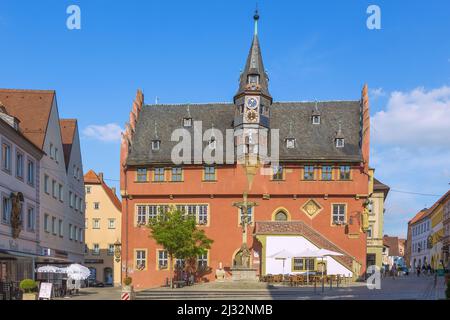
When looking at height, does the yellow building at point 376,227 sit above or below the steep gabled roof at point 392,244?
above

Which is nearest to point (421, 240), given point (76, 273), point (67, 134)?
point (67, 134)

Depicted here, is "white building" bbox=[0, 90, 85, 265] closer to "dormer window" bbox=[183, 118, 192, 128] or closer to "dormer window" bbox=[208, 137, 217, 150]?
"dormer window" bbox=[183, 118, 192, 128]

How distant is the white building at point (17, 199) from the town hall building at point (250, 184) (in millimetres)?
11537

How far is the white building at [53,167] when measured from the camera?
3856 cm

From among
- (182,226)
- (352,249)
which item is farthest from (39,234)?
(352,249)

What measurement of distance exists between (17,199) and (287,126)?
25.0 m

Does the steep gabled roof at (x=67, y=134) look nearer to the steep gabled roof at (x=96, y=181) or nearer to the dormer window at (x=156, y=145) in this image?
the dormer window at (x=156, y=145)

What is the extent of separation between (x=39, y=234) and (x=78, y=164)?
13.9 metres

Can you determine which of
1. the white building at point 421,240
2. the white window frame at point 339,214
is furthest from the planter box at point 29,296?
the white building at point 421,240

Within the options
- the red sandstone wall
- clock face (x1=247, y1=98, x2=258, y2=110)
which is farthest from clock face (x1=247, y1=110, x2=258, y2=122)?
the red sandstone wall

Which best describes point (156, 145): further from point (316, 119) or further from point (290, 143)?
point (316, 119)

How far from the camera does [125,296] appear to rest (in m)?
19.5

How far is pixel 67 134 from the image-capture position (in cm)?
4834
